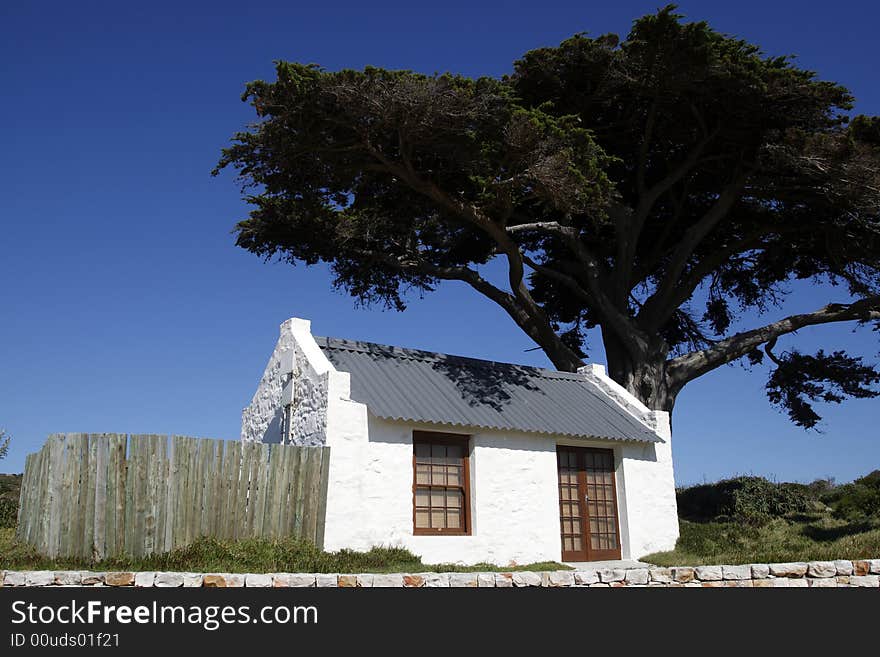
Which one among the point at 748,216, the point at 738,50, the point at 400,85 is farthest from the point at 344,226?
the point at 748,216

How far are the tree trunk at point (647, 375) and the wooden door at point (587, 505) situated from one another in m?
4.91

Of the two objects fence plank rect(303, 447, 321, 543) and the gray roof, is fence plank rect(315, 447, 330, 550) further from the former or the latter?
the gray roof

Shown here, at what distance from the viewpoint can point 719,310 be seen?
31.6 metres

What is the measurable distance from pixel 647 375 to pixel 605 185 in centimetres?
680

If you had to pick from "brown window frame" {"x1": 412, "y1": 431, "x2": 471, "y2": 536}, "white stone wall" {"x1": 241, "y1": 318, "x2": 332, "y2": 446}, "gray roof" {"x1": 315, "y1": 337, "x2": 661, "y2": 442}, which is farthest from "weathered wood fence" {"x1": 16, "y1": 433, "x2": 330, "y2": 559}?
"gray roof" {"x1": 315, "y1": 337, "x2": 661, "y2": 442}

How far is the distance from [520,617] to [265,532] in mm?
5647

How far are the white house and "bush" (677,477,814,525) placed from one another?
13.0 feet

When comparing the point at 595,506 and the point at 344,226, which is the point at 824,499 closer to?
the point at 595,506

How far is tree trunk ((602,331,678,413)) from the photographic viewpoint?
23984mm

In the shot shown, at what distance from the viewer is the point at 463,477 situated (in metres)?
16.9

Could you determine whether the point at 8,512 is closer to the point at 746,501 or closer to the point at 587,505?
the point at 587,505

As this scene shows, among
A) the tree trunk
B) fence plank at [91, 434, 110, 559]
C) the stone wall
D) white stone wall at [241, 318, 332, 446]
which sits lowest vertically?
the stone wall

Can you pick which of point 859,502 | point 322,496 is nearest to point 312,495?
point 322,496

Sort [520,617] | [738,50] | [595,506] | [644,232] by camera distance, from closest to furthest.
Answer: [520,617]
[595,506]
[738,50]
[644,232]
